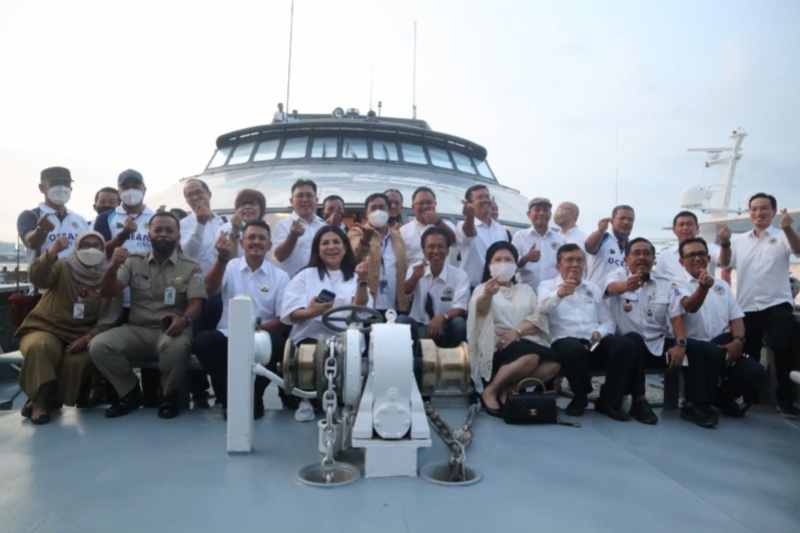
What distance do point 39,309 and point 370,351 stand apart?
242 cm

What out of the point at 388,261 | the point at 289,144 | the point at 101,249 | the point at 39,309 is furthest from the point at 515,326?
the point at 289,144

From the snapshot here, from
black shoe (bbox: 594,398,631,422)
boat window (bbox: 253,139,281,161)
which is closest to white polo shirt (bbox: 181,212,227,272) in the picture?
black shoe (bbox: 594,398,631,422)

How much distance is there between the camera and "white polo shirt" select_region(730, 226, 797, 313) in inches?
170

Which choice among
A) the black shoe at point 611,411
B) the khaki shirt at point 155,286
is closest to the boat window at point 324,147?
the khaki shirt at point 155,286

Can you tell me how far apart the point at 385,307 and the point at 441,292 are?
0.52 m

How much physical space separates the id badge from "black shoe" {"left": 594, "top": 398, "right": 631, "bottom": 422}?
2.98 meters

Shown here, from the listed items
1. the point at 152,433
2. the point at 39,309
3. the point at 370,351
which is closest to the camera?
the point at 370,351

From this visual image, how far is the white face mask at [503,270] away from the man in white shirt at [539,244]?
3.61 feet

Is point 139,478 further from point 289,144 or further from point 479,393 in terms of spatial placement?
point 289,144

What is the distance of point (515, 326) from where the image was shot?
3.99 metres

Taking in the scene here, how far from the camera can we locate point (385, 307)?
459 centimetres

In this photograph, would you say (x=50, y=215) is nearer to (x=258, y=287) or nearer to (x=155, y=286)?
(x=155, y=286)

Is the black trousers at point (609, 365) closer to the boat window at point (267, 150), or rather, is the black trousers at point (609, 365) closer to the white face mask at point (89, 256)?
the white face mask at point (89, 256)

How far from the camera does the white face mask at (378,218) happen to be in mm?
4465
